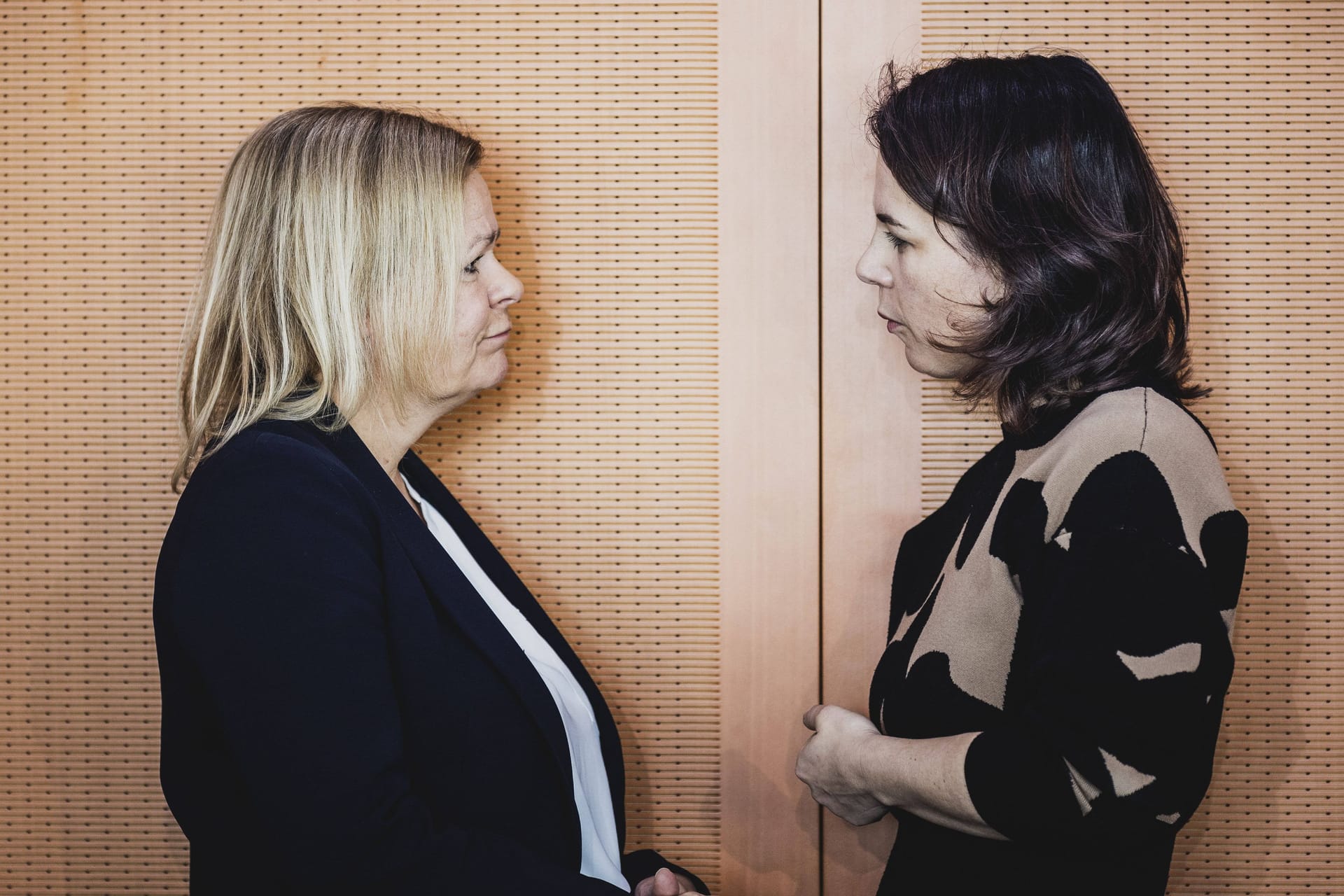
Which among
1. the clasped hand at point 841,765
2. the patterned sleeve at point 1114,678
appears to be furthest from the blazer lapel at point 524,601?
the patterned sleeve at point 1114,678

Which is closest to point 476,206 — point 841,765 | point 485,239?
point 485,239

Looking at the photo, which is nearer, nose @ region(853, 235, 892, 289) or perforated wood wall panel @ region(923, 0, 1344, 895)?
nose @ region(853, 235, 892, 289)

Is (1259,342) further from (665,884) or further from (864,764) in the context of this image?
(665,884)

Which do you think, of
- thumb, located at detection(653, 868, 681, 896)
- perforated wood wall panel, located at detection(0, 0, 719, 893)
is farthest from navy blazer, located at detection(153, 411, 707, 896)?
perforated wood wall panel, located at detection(0, 0, 719, 893)

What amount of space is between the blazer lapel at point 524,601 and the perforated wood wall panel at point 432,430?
182 mm

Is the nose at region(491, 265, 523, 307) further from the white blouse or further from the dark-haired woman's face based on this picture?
the dark-haired woman's face

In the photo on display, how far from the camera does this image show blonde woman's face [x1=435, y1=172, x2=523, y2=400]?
1.13 meters

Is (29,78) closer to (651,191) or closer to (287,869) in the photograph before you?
(651,191)

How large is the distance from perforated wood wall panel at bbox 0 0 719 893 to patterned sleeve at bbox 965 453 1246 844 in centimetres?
68

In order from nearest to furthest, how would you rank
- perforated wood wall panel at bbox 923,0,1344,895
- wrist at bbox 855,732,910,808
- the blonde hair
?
wrist at bbox 855,732,910,808 < the blonde hair < perforated wood wall panel at bbox 923,0,1344,895

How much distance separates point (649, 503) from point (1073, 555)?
76 centimetres

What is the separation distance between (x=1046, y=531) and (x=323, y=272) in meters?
0.83

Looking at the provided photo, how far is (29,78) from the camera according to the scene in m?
1.43

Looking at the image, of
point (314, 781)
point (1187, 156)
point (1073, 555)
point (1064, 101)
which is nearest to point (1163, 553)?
point (1073, 555)
